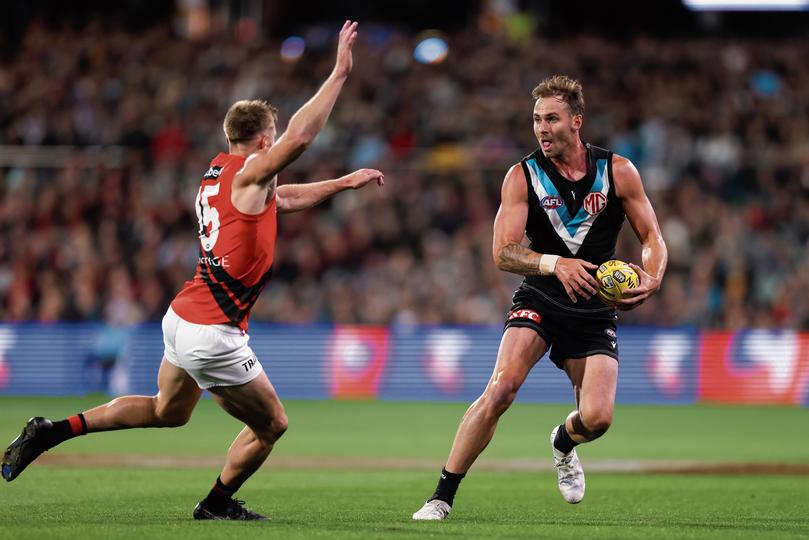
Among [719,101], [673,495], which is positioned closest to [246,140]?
[673,495]

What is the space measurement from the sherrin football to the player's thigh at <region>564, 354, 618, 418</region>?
0.54 m

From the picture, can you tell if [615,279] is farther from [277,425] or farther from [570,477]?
[277,425]

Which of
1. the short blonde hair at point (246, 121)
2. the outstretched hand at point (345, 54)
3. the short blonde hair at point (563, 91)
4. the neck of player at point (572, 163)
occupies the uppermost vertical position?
the outstretched hand at point (345, 54)

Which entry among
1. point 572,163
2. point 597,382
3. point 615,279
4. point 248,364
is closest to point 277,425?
point 248,364

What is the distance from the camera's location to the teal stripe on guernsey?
8.55 m

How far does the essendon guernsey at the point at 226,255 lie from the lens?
7.78 meters

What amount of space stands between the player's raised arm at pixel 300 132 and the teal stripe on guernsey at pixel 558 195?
1725 mm

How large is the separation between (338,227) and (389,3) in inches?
407

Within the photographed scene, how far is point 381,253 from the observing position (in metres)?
22.7

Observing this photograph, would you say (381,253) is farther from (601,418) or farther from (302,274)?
(601,418)

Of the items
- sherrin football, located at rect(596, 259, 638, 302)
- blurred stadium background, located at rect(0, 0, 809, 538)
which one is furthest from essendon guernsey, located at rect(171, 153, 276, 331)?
blurred stadium background, located at rect(0, 0, 809, 538)

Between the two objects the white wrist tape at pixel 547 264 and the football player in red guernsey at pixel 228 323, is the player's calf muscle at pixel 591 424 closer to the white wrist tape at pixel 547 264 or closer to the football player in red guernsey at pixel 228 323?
the white wrist tape at pixel 547 264

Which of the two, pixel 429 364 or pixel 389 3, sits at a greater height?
pixel 389 3

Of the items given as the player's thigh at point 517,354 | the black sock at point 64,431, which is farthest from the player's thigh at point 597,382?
the black sock at point 64,431
